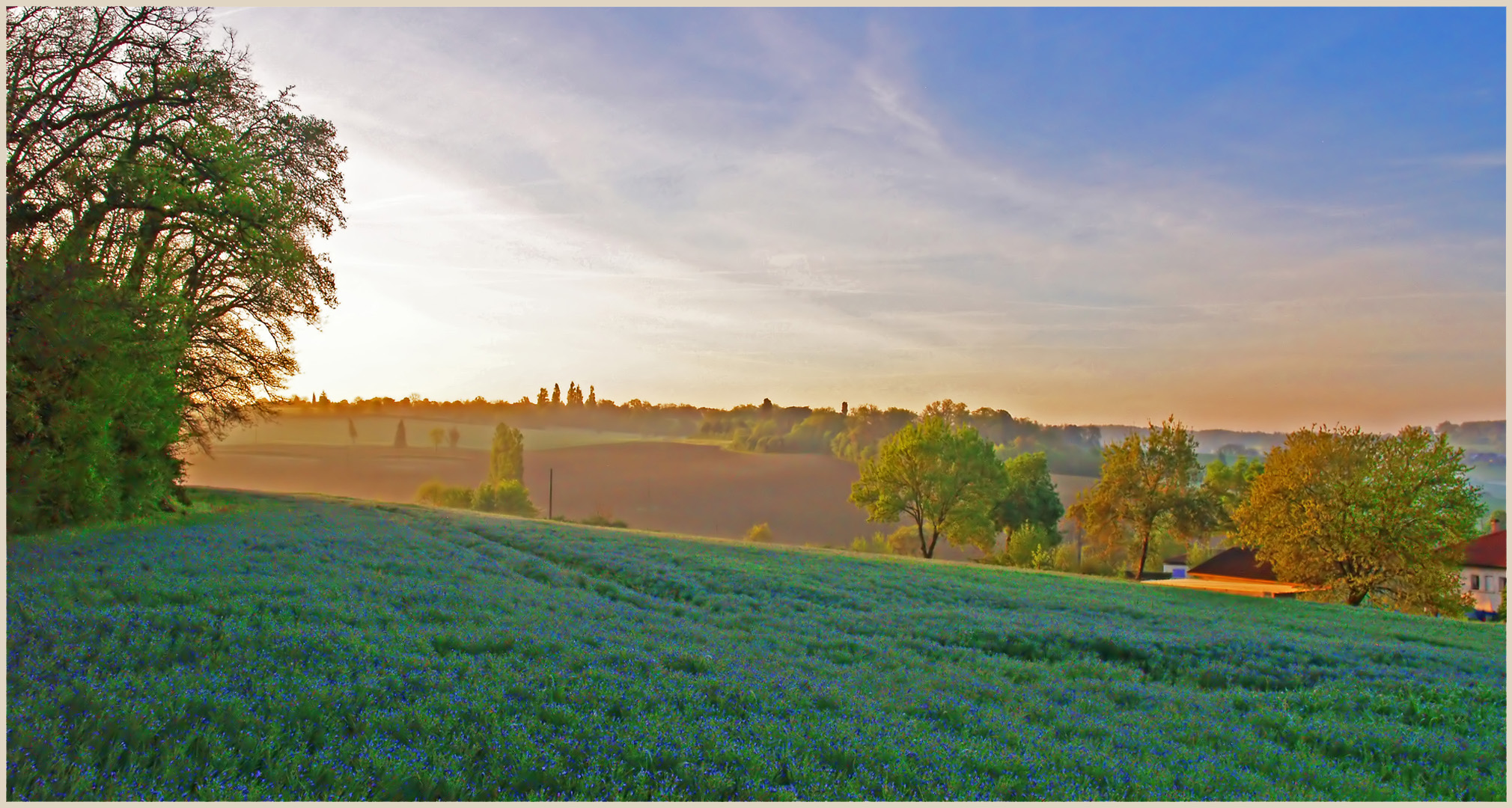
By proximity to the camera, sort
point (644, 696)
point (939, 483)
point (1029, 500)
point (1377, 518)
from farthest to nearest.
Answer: point (1029, 500), point (939, 483), point (1377, 518), point (644, 696)

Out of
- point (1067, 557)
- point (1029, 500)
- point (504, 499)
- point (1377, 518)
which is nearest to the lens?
point (1377, 518)

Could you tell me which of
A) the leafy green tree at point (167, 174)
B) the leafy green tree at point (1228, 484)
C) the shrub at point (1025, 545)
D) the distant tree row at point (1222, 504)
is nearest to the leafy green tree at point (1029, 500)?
the distant tree row at point (1222, 504)

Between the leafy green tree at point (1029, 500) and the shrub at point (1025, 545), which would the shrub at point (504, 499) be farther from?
the shrub at point (1025, 545)

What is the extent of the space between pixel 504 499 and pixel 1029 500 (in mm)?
58239

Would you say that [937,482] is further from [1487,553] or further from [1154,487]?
[1487,553]

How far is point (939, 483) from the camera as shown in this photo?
175ft

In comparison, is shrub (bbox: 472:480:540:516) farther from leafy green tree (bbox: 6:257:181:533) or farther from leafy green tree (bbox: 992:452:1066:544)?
leafy green tree (bbox: 6:257:181:533)

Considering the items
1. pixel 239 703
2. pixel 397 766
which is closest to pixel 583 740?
pixel 397 766

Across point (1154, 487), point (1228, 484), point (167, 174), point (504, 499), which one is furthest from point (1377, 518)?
point (504, 499)

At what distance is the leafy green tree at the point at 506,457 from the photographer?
92.1 m

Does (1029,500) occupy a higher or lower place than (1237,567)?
higher

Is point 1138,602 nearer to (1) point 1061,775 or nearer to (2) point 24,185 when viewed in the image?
(1) point 1061,775

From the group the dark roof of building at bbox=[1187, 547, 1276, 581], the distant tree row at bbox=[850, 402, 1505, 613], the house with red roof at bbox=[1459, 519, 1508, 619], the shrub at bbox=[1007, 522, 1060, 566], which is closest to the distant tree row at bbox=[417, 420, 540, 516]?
the distant tree row at bbox=[850, 402, 1505, 613]

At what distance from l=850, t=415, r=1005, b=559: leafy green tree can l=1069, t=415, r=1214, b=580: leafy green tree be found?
803 cm
